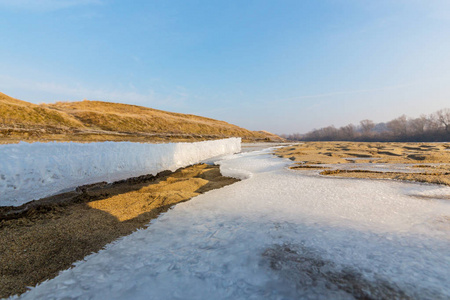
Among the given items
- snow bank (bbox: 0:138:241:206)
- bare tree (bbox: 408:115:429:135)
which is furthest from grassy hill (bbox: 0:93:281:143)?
bare tree (bbox: 408:115:429:135)

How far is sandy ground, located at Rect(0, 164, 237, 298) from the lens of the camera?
2571 millimetres

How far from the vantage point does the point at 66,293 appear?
7.18ft

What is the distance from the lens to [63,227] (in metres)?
3.55

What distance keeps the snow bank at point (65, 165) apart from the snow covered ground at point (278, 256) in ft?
11.8

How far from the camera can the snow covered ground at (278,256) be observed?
2.14 m

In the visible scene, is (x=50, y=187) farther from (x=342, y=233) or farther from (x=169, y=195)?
(x=342, y=233)

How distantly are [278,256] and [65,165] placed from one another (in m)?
6.43

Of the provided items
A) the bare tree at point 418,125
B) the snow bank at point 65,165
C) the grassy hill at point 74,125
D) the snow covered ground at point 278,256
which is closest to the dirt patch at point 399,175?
the snow covered ground at point 278,256

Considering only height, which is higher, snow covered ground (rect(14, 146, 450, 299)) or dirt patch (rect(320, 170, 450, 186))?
dirt patch (rect(320, 170, 450, 186))

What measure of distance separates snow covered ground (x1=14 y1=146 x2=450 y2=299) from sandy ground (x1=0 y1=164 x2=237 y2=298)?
0.96ft

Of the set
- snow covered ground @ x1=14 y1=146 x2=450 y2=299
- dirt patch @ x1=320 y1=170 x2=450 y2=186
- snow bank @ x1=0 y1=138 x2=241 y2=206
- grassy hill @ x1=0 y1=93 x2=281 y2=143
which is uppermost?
grassy hill @ x1=0 y1=93 x2=281 y2=143

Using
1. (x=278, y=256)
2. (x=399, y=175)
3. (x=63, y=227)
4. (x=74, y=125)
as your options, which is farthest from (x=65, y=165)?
(x=74, y=125)

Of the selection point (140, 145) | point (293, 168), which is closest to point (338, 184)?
point (293, 168)

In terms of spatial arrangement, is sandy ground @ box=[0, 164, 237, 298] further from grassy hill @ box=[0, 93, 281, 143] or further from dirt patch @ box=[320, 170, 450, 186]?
grassy hill @ box=[0, 93, 281, 143]
